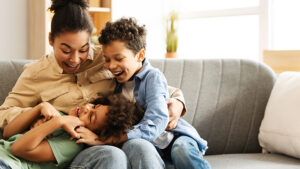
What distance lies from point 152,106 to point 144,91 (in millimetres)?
143

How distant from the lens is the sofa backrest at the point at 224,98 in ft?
7.29

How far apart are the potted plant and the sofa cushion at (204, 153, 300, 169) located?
1512 millimetres

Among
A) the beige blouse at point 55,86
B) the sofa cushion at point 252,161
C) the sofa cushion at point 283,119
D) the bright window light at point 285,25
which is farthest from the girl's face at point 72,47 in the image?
the bright window light at point 285,25

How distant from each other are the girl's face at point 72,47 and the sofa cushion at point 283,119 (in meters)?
1.01

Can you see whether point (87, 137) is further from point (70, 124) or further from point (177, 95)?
point (177, 95)

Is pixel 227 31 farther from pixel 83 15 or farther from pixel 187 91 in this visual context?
pixel 83 15

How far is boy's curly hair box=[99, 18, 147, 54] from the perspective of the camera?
178 centimetres

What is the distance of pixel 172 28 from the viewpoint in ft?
11.5

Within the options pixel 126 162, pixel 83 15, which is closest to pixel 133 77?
pixel 83 15

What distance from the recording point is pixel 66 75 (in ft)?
6.20

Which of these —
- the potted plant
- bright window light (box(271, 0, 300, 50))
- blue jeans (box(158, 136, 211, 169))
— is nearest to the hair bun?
blue jeans (box(158, 136, 211, 169))

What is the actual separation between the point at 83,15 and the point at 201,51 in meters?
2.29

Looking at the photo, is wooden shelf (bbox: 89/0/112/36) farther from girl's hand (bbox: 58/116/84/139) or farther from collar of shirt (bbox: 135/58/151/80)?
girl's hand (bbox: 58/116/84/139)

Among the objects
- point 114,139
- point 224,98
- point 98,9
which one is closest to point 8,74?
point 114,139
